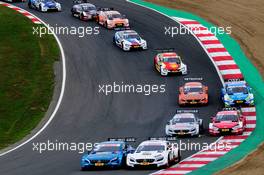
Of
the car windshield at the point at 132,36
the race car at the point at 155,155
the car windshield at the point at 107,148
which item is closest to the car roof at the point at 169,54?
the car windshield at the point at 132,36

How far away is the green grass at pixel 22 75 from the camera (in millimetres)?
57938

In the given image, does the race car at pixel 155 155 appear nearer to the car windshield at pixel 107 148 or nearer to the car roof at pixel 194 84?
the car windshield at pixel 107 148

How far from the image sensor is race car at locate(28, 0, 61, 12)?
262 feet

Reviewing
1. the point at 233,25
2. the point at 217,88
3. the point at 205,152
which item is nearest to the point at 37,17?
the point at 233,25

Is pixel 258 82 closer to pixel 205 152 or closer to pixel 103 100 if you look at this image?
pixel 103 100

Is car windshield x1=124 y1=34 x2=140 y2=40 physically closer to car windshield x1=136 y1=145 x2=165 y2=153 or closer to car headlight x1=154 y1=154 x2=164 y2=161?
car windshield x1=136 y1=145 x2=165 y2=153

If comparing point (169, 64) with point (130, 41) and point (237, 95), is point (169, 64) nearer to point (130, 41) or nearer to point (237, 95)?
point (130, 41)

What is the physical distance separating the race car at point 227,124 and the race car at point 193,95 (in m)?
5.27

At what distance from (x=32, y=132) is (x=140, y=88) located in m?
9.44

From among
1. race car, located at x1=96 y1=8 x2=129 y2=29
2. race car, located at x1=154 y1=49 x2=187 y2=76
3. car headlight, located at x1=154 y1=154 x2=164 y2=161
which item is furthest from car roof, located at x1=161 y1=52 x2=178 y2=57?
car headlight, located at x1=154 y1=154 x2=164 y2=161

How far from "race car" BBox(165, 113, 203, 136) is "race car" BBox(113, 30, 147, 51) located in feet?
56.0

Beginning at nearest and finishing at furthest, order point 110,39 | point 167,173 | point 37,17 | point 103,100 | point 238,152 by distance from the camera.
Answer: point 167,173
point 238,152
point 103,100
point 110,39
point 37,17

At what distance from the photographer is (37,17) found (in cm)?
7862

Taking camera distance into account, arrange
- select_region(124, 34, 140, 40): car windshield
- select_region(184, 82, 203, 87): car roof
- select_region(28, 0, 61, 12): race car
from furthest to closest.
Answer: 1. select_region(28, 0, 61, 12): race car
2. select_region(124, 34, 140, 40): car windshield
3. select_region(184, 82, 203, 87): car roof
